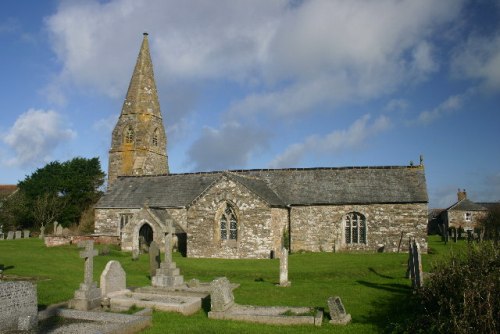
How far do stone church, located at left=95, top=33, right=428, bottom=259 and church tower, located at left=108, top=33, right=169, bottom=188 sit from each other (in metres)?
6.99

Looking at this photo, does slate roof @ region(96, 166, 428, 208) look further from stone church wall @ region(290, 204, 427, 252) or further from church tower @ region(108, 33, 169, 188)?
church tower @ region(108, 33, 169, 188)

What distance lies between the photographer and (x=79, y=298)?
11648 mm

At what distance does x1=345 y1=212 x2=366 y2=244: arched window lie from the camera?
1137 inches

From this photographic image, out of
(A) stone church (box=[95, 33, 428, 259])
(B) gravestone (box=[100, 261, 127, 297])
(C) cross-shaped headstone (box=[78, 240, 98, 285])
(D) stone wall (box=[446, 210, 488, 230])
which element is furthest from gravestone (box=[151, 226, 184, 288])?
(D) stone wall (box=[446, 210, 488, 230])

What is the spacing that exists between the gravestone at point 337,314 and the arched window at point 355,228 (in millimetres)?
18883

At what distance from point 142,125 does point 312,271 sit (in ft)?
88.2

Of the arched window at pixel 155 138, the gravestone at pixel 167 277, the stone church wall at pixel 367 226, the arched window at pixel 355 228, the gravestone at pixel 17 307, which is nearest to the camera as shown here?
the gravestone at pixel 17 307

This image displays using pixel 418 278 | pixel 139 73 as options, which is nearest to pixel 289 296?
pixel 418 278

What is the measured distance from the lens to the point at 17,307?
8.91m

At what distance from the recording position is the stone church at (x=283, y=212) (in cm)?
2742

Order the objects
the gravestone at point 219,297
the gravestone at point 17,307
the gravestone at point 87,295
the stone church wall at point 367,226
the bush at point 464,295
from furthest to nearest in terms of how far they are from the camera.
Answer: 1. the stone church wall at point 367,226
2. the gravestone at point 87,295
3. the gravestone at point 219,297
4. the gravestone at point 17,307
5. the bush at point 464,295

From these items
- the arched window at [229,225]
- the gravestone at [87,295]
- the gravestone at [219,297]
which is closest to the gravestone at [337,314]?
the gravestone at [219,297]

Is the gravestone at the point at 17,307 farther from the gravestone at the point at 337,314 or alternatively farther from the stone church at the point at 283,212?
the stone church at the point at 283,212

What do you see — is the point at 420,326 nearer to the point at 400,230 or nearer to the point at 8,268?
the point at 8,268
